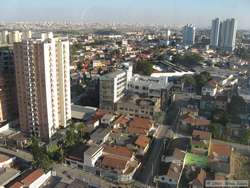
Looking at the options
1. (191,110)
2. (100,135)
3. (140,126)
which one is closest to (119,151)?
(100,135)

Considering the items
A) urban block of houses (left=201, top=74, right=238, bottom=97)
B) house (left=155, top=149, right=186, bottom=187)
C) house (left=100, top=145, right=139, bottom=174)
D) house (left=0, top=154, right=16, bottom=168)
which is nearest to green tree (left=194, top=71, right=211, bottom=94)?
urban block of houses (left=201, top=74, right=238, bottom=97)

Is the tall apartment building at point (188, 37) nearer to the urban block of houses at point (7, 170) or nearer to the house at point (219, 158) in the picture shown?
the house at point (219, 158)

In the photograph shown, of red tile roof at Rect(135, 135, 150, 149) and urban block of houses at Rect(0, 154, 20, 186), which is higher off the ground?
red tile roof at Rect(135, 135, 150, 149)

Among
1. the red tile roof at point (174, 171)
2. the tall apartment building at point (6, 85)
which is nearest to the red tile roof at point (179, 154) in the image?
the red tile roof at point (174, 171)

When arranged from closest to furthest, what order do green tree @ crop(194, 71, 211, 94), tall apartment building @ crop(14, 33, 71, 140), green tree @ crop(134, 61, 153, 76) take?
tall apartment building @ crop(14, 33, 71, 140) → green tree @ crop(194, 71, 211, 94) → green tree @ crop(134, 61, 153, 76)

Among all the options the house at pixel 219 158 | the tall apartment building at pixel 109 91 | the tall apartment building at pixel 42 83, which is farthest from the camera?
the tall apartment building at pixel 109 91

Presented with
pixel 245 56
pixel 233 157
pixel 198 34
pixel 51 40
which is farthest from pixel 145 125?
pixel 198 34

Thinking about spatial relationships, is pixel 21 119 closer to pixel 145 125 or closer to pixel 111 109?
pixel 111 109

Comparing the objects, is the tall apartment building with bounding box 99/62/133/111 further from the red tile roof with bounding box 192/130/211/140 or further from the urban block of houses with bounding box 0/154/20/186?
the urban block of houses with bounding box 0/154/20/186
